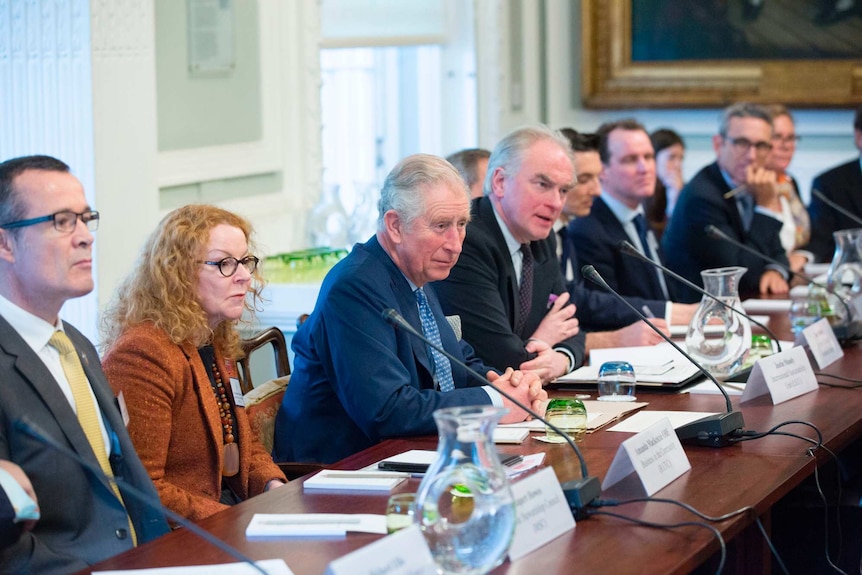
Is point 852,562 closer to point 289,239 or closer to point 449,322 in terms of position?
point 449,322

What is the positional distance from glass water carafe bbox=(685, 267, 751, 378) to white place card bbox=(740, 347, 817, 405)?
0.51ft

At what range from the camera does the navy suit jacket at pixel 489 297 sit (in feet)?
11.0

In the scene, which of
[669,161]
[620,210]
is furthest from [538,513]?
[669,161]

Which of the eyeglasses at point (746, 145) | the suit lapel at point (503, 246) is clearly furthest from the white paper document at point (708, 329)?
the eyeglasses at point (746, 145)

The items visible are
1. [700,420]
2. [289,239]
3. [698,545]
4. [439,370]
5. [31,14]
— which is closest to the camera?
[698,545]

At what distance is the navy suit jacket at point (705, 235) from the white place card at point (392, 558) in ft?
12.1

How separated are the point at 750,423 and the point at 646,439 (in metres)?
0.59

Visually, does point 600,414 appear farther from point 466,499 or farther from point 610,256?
point 610,256

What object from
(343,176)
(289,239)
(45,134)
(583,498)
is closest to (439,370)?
(583,498)

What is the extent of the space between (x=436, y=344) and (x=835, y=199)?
13.1 feet

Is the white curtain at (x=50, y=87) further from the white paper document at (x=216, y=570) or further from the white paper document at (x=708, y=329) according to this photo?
the white paper document at (x=216, y=570)

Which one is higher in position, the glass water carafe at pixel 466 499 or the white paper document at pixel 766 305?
the glass water carafe at pixel 466 499

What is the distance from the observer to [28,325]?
2.11 meters

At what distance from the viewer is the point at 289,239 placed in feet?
16.5
